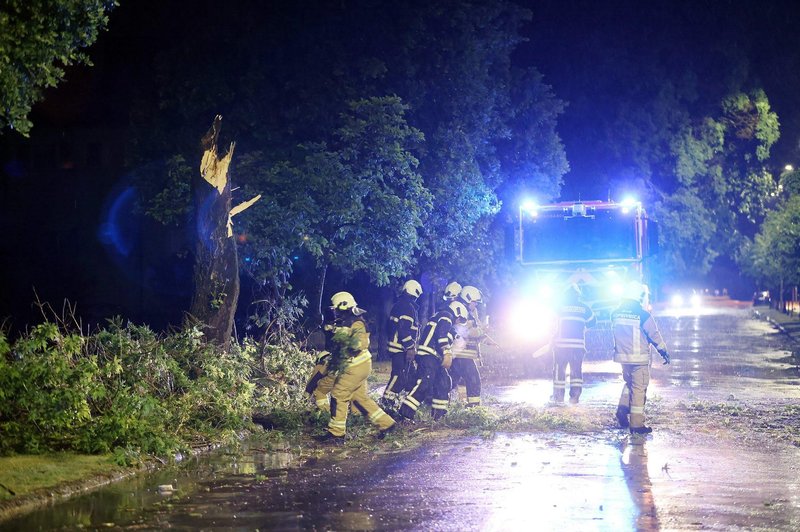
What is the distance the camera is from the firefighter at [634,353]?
13.6 meters

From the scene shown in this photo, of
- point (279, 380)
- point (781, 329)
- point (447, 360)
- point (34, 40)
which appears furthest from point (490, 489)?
point (781, 329)

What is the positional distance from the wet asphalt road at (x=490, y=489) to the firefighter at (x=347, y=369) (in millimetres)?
700

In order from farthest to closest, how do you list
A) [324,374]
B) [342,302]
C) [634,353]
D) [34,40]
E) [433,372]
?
1. [433,372]
2. [634,353]
3. [324,374]
4. [342,302]
5. [34,40]

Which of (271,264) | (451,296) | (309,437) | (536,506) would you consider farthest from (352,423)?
(271,264)

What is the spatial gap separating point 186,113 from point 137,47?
875cm

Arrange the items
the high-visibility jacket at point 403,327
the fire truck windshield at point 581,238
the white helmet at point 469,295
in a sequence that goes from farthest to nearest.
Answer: the fire truck windshield at point 581,238 < the white helmet at point 469,295 < the high-visibility jacket at point 403,327

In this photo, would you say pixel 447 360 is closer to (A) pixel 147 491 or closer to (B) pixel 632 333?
(B) pixel 632 333

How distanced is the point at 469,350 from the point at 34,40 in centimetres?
735

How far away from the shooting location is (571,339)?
17141 millimetres

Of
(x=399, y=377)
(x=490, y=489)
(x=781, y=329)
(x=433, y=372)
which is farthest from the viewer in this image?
(x=781, y=329)

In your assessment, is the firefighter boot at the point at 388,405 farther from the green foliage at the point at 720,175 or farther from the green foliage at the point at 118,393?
the green foliage at the point at 720,175

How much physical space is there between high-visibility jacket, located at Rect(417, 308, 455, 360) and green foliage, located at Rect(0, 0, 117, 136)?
5.64 metres

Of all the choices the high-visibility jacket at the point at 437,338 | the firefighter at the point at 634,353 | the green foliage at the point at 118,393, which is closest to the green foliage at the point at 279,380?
the green foliage at the point at 118,393

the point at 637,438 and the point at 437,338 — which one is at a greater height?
the point at 437,338
